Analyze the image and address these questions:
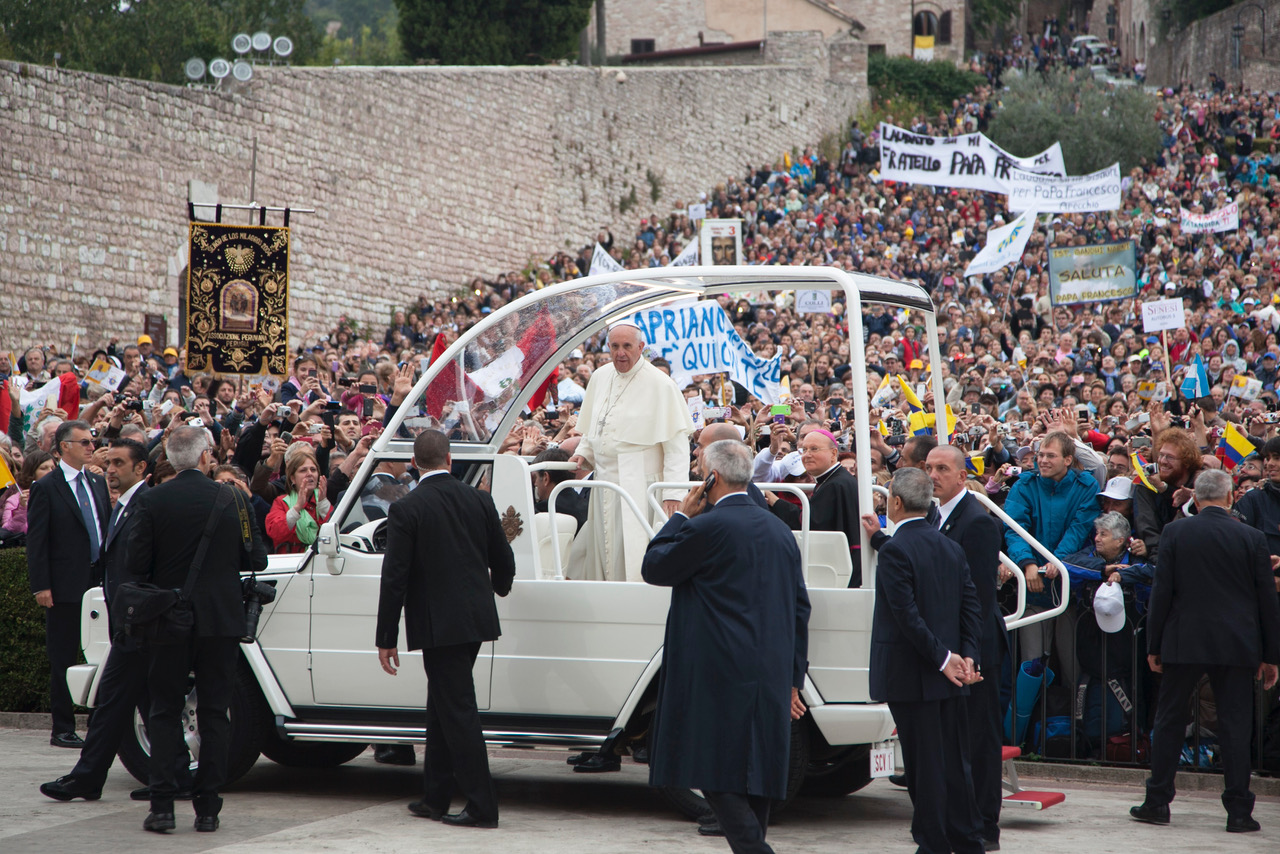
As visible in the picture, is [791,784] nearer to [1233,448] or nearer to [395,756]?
[395,756]

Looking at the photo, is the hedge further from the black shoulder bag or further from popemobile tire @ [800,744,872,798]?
popemobile tire @ [800,744,872,798]

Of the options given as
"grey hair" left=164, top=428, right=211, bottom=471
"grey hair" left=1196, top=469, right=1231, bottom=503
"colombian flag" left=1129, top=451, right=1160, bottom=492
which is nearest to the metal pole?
"colombian flag" left=1129, top=451, right=1160, bottom=492

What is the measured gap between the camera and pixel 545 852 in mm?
6215

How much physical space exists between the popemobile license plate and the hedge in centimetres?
579

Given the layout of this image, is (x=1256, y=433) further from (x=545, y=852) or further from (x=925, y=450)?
(x=545, y=852)

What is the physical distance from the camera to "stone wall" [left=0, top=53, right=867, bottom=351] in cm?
2212

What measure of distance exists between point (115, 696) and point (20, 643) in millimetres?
3379

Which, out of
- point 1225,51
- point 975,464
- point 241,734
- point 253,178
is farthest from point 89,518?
point 1225,51

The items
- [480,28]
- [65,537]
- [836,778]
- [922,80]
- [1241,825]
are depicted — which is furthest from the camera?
[922,80]

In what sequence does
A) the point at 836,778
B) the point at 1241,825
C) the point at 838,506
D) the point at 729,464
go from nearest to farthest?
the point at 729,464 < the point at 1241,825 < the point at 838,506 < the point at 836,778

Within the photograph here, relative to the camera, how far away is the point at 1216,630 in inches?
282

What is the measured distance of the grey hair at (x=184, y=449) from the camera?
265 inches

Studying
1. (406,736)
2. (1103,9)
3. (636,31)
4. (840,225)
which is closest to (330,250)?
(840,225)

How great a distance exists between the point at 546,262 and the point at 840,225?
6829 mm
